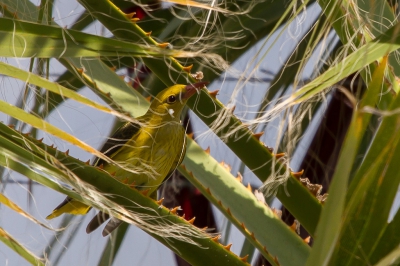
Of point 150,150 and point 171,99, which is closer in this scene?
point 150,150

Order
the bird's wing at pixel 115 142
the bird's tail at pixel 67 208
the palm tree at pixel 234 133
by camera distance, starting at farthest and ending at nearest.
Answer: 1. the bird's tail at pixel 67 208
2. the bird's wing at pixel 115 142
3. the palm tree at pixel 234 133

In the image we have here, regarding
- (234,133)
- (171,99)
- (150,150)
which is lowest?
(234,133)

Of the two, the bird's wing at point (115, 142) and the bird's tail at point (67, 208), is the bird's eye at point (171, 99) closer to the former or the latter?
the bird's wing at point (115, 142)

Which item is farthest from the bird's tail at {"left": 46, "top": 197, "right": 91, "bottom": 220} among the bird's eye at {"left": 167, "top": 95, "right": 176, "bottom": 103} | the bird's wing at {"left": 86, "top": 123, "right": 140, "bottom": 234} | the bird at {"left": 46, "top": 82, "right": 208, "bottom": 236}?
the bird's eye at {"left": 167, "top": 95, "right": 176, "bottom": 103}

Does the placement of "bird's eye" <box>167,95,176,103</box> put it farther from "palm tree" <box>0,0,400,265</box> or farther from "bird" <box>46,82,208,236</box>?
"palm tree" <box>0,0,400,265</box>

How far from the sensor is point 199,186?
144cm

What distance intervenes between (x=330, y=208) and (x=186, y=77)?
2.76ft

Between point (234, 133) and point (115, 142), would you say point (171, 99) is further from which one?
point (234, 133)

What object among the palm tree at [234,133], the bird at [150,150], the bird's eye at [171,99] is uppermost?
the bird's eye at [171,99]

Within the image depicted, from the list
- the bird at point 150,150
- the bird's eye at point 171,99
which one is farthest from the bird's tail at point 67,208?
the bird's eye at point 171,99

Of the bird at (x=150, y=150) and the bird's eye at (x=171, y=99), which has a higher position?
the bird's eye at (x=171, y=99)

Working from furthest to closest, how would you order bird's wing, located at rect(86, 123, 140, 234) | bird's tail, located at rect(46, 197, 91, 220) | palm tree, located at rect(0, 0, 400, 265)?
bird's tail, located at rect(46, 197, 91, 220) < bird's wing, located at rect(86, 123, 140, 234) < palm tree, located at rect(0, 0, 400, 265)

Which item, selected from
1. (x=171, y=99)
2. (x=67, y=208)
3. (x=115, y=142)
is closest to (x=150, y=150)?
(x=115, y=142)

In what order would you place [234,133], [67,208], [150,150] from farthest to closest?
1. [67,208]
2. [150,150]
3. [234,133]
